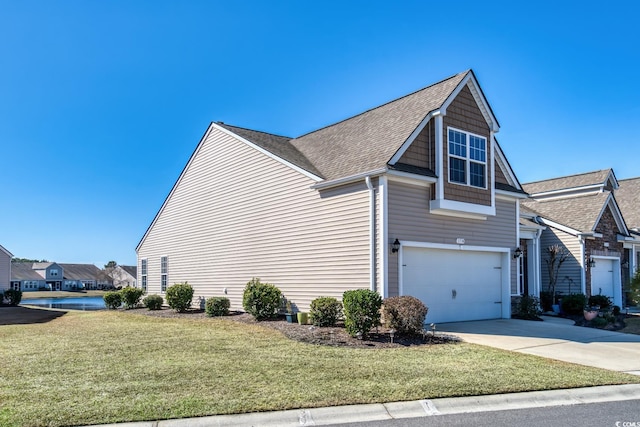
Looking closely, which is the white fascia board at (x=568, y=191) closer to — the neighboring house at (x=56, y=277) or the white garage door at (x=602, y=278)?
the white garage door at (x=602, y=278)

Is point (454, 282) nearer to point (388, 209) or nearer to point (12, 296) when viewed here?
point (388, 209)

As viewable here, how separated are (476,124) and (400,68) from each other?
3071 mm

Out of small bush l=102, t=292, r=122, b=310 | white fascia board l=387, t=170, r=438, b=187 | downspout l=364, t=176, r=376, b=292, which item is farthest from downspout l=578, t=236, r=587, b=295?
small bush l=102, t=292, r=122, b=310

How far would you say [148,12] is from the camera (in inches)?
579

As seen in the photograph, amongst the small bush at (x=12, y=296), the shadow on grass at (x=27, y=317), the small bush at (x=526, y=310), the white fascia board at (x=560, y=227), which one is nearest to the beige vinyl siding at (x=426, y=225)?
the small bush at (x=526, y=310)

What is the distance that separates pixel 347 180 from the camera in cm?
1416

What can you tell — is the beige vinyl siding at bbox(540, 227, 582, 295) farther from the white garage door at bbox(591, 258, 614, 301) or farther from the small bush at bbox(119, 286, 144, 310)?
the small bush at bbox(119, 286, 144, 310)

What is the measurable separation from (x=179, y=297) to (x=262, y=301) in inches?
235

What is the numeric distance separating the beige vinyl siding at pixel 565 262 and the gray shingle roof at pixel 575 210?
0.57m

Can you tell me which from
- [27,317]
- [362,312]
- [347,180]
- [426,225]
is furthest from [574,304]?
[27,317]

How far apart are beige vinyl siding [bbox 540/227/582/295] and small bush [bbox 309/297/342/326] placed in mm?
12773

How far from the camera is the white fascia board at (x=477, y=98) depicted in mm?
14915

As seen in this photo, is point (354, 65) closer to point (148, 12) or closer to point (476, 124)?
point (476, 124)

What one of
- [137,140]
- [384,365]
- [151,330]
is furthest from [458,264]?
[137,140]
